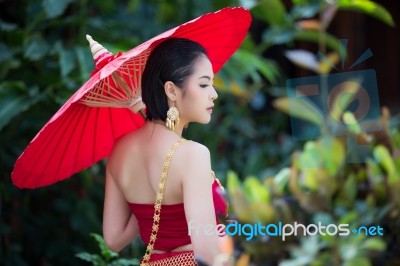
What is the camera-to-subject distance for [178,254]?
211cm

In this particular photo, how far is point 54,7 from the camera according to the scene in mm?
3803

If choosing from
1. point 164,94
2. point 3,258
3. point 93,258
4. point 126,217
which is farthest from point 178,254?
point 3,258

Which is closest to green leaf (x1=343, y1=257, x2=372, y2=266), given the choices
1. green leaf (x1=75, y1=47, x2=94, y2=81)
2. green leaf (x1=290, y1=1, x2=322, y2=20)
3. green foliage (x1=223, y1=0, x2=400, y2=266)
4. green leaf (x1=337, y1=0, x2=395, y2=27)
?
green foliage (x1=223, y1=0, x2=400, y2=266)

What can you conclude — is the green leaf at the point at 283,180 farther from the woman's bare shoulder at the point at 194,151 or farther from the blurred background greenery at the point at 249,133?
the woman's bare shoulder at the point at 194,151

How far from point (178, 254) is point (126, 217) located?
0.79ft

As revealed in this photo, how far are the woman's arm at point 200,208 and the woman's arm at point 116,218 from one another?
0.98 ft

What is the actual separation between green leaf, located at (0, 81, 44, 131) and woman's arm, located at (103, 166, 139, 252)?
55.7 inches

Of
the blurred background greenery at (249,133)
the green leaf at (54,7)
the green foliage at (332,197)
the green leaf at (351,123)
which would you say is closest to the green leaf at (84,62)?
the blurred background greenery at (249,133)

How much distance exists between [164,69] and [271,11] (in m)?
2.23

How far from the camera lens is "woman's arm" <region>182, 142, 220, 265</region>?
1994 millimetres

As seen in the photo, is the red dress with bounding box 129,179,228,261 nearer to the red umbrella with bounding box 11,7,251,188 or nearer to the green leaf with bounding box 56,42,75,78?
the red umbrella with bounding box 11,7,251,188

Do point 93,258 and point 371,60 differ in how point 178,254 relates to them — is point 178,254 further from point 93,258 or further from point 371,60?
point 371,60

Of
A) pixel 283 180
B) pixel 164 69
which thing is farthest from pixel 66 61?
pixel 164 69

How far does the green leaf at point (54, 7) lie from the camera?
378 centimetres
